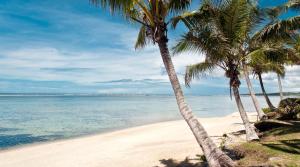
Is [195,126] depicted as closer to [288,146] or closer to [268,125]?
[288,146]

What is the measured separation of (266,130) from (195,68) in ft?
15.4

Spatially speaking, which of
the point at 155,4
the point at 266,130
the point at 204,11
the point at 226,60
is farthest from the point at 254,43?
the point at 155,4

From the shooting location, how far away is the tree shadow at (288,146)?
9641 mm

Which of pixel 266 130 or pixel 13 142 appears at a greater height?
pixel 266 130

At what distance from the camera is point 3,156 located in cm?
1515

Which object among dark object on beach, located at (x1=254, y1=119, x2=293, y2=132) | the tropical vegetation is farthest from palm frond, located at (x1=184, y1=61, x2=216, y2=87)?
dark object on beach, located at (x1=254, y1=119, x2=293, y2=132)

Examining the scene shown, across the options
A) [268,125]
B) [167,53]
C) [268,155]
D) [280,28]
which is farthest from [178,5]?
[268,125]

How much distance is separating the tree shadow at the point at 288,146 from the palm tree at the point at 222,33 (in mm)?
2090

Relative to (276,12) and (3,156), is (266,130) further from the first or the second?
(3,156)

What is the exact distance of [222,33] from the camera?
41.2ft

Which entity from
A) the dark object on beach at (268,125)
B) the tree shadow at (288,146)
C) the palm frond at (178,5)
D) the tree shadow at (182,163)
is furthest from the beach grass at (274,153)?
the palm frond at (178,5)

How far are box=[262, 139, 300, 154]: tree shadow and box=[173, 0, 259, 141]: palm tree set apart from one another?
82.3 inches

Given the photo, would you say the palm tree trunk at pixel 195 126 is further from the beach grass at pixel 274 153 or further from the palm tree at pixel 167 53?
the beach grass at pixel 274 153

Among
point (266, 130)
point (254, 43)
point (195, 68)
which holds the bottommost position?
point (266, 130)
